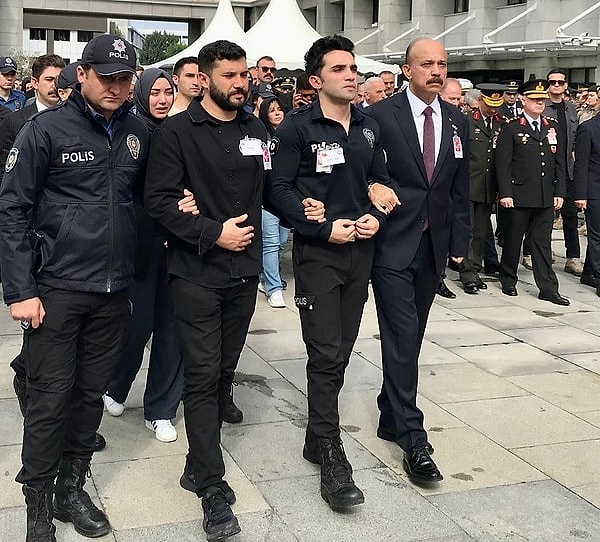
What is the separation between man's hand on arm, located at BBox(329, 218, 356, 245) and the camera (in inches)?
176

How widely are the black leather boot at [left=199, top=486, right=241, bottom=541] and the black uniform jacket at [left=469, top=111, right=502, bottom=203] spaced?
21.9 feet

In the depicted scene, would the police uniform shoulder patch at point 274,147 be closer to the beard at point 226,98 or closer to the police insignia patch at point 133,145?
the beard at point 226,98

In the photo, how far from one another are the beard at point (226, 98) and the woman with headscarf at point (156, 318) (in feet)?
3.58

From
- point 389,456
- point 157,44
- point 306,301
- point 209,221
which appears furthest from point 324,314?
point 157,44

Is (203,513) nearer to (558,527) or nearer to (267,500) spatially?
(267,500)

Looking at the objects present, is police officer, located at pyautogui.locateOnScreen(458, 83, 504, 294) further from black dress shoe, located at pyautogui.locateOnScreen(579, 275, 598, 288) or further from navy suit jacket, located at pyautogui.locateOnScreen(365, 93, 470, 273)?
navy suit jacket, located at pyautogui.locateOnScreen(365, 93, 470, 273)

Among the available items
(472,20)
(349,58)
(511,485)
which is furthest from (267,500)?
(472,20)

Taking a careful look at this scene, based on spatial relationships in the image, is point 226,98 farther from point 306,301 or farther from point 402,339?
point 402,339

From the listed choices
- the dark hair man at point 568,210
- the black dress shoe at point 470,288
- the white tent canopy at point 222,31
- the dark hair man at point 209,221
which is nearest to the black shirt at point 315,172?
the dark hair man at point 209,221

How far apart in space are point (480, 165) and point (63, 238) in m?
7.04

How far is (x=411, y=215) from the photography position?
4.91 m

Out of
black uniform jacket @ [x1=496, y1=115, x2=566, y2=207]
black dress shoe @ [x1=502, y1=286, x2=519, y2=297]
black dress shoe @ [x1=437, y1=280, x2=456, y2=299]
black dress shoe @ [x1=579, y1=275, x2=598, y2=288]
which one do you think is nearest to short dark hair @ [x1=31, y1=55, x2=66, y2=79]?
black dress shoe @ [x1=437, y1=280, x2=456, y2=299]

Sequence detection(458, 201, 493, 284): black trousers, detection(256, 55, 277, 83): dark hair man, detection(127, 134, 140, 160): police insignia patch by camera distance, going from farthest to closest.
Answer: detection(256, 55, 277, 83): dark hair man, detection(458, 201, 493, 284): black trousers, detection(127, 134, 140, 160): police insignia patch

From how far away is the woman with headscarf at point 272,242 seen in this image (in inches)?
348
